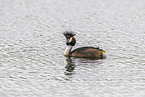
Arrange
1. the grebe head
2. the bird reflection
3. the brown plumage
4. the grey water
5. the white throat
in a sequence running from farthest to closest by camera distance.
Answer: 1. the grebe head
2. the white throat
3. the brown plumage
4. the bird reflection
5. the grey water

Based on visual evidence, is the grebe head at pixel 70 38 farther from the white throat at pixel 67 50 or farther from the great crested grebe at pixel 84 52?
the white throat at pixel 67 50

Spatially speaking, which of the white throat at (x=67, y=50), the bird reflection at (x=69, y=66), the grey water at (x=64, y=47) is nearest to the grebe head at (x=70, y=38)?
the white throat at (x=67, y=50)

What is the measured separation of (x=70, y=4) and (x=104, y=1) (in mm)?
4619

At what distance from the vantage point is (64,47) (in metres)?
25.2

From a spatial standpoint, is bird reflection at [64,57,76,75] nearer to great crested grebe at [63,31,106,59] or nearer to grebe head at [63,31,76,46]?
great crested grebe at [63,31,106,59]

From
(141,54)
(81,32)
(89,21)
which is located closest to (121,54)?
(141,54)

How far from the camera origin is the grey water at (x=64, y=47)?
16922 millimetres

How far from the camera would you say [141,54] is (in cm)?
2312

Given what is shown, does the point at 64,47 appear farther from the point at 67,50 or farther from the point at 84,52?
the point at 84,52

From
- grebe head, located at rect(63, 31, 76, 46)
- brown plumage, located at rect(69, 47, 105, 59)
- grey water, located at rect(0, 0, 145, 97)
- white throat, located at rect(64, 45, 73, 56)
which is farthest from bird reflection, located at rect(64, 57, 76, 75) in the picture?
grebe head, located at rect(63, 31, 76, 46)

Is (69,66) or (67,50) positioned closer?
(69,66)

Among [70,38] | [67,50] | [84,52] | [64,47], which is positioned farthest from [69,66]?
[64,47]

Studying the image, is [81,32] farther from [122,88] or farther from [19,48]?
[122,88]

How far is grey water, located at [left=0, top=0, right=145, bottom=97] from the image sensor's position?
1692cm
